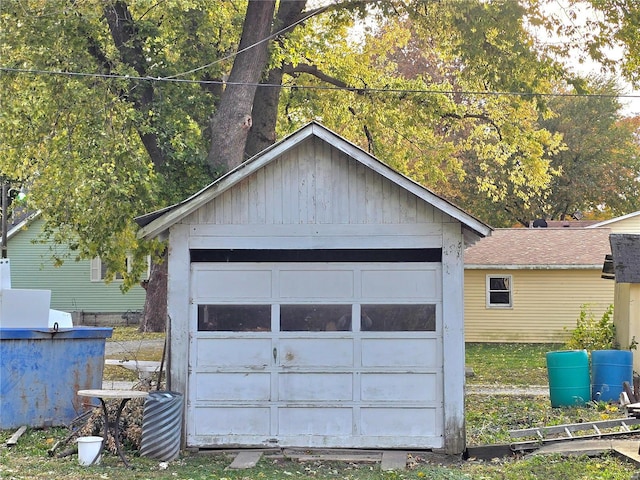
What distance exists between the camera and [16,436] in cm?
1173

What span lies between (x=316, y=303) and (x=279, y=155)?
1917 millimetres

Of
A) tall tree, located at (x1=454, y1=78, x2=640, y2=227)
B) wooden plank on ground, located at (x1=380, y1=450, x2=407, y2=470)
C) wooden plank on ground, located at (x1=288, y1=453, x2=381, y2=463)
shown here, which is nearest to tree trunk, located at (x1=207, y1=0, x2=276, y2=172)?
wooden plank on ground, located at (x1=288, y1=453, x2=381, y2=463)

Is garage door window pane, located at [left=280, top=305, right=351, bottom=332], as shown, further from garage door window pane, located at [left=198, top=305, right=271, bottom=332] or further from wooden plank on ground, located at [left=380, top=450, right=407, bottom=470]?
wooden plank on ground, located at [left=380, top=450, right=407, bottom=470]

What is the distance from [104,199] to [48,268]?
19.9 meters

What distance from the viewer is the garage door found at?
37.2ft

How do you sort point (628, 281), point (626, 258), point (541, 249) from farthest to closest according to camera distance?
1. point (541, 249)
2. point (626, 258)
3. point (628, 281)

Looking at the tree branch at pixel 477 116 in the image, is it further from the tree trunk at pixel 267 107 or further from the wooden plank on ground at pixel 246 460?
the wooden plank on ground at pixel 246 460

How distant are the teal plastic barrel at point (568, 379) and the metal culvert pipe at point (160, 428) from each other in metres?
6.86

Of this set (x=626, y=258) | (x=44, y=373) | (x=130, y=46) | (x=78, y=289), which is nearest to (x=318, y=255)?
(x=44, y=373)

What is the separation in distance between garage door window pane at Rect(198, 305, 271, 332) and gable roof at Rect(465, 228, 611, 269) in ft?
57.2

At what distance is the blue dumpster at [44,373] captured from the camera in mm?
12477

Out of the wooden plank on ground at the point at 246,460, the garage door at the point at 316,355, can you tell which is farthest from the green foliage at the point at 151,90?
the wooden plank on ground at the point at 246,460

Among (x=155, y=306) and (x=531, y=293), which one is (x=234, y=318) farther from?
(x=531, y=293)

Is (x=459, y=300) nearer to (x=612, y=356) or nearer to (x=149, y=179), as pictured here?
(x=612, y=356)
